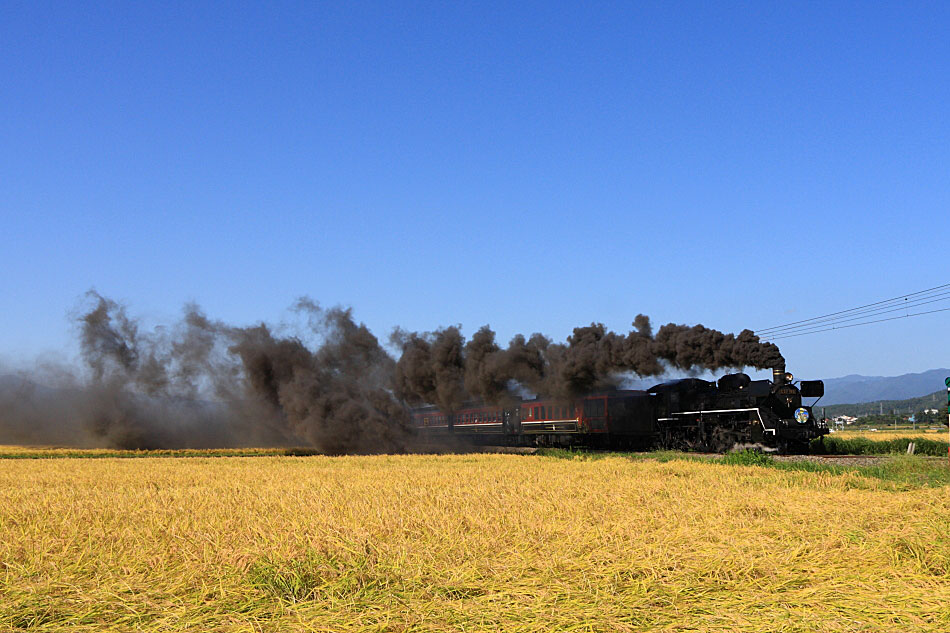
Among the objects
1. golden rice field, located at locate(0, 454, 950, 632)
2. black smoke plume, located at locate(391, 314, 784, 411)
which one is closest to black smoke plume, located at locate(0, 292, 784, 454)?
black smoke plume, located at locate(391, 314, 784, 411)

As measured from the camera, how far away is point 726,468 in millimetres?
22828

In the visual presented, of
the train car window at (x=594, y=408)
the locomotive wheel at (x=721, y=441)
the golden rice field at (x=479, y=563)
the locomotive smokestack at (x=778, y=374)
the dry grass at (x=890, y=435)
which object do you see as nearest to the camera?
the golden rice field at (x=479, y=563)

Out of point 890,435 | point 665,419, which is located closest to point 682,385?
point 665,419

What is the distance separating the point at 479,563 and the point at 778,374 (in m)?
31.1

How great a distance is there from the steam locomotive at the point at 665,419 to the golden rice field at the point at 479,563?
2221cm

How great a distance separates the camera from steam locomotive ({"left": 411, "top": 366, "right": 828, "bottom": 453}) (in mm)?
35656

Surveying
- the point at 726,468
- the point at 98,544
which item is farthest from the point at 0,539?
the point at 726,468

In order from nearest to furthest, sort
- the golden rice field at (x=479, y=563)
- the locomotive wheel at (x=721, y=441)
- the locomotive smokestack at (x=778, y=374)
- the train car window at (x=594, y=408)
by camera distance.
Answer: the golden rice field at (x=479, y=563) → the locomotive smokestack at (x=778, y=374) → the locomotive wheel at (x=721, y=441) → the train car window at (x=594, y=408)

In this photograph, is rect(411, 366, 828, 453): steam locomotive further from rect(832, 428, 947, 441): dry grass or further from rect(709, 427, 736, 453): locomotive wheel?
rect(832, 428, 947, 441): dry grass

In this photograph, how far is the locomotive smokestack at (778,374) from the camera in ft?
117

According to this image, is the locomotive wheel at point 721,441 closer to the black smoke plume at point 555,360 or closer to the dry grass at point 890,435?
the black smoke plume at point 555,360

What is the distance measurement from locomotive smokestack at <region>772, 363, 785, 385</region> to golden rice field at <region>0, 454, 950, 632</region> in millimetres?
22255

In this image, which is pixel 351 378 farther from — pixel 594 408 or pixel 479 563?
pixel 479 563

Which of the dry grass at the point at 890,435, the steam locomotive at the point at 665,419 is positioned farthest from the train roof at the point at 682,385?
the dry grass at the point at 890,435
